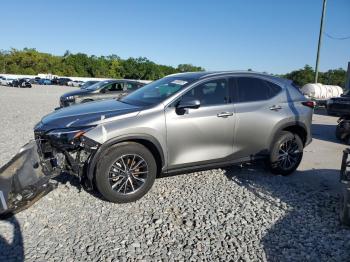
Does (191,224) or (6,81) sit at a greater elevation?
(191,224)

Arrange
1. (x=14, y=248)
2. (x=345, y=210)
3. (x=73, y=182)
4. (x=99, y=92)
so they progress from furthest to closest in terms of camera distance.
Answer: (x=99, y=92), (x=73, y=182), (x=345, y=210), (x=14, y=248)

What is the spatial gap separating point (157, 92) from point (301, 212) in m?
2.76

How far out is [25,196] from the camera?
4113mm

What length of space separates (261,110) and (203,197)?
5.74 ft

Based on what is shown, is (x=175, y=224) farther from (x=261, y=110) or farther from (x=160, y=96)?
(x=261, y=110)

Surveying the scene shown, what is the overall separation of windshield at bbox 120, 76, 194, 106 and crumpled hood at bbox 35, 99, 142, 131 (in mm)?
286

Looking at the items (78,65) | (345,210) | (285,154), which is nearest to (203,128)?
(285,154)

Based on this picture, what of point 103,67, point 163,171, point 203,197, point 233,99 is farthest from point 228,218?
point 103,67

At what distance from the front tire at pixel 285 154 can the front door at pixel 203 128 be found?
1002mm

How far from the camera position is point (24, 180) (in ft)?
14.0

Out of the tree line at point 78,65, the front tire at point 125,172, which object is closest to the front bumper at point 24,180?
the front tire at point 125,172

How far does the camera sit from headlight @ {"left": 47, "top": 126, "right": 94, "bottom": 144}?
4238mm

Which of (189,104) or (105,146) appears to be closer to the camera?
(105,146)

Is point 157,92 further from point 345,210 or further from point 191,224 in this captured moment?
point 345,210
